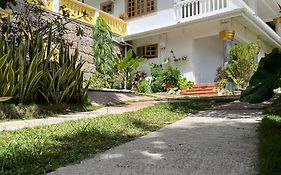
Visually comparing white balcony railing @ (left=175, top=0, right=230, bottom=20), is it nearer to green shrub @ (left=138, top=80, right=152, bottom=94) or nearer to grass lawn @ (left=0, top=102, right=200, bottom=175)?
green shrub @ (left=138, top=80, right=152, bottom=94)

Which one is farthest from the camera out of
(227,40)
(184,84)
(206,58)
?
(206,58)

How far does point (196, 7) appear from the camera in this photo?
50.1 feet

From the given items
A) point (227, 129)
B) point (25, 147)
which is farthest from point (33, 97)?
point (227, 129)

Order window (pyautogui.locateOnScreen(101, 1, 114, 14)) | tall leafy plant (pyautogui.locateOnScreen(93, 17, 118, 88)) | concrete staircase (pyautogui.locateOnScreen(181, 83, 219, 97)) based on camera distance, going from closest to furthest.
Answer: concrete staircase (pyautogui.locateOnScreen(181, 83, 219, 97)), tall leafy plant (pyautogui.locateOnScreen(93, 17, 118, 88)), window (pyautogui.locateOnScreen(101, 1, 114, 14))

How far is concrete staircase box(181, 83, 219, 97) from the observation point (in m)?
14.5

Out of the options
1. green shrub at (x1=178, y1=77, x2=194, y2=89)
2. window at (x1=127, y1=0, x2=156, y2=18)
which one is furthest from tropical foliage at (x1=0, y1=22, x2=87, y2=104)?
window at (x1=127, y1=0, x2=156, y2=18)

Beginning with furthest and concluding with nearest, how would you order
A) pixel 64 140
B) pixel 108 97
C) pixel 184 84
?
pixel 184 84 < pixel 108 97 < pixel 64 140

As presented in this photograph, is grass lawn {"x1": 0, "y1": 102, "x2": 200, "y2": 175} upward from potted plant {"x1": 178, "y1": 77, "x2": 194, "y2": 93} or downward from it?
downward

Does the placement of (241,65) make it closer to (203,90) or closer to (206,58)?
(203,90)

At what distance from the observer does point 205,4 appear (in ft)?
49.0

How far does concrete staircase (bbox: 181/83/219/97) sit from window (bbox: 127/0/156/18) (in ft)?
15.0

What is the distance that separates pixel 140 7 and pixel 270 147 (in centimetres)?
1523

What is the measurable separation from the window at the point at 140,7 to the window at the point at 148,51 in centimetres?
172

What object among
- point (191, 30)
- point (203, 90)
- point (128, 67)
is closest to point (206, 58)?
point (191, 30)
